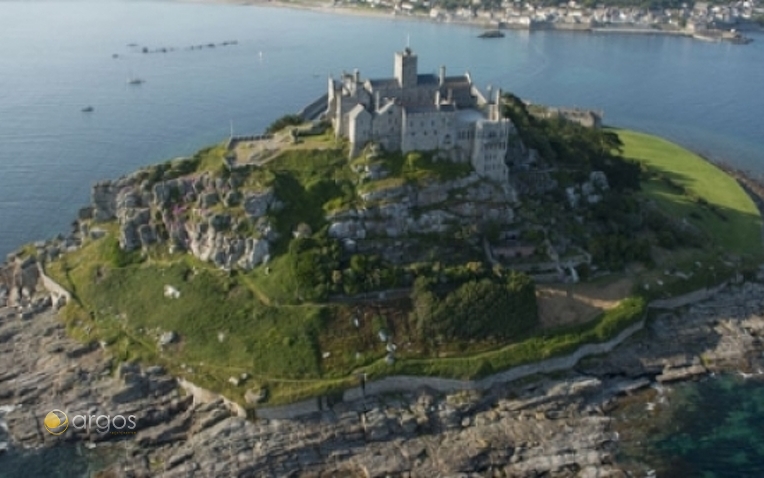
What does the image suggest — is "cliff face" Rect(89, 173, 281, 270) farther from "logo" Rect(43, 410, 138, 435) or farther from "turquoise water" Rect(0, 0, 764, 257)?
"turquoise water" Rect(0, 0, 764, 257)

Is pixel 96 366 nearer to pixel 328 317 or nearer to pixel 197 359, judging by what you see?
pixel 197 359

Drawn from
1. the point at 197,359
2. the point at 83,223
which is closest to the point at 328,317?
the point at 197,359

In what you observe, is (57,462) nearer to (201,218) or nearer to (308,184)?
(201,218)

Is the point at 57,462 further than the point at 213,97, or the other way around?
the point at 213,97

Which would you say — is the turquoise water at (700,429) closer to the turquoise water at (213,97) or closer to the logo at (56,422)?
the logo at (56,422)

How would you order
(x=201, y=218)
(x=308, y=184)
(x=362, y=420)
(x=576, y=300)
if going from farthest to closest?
(x=308, y=184) < (x=201, y=218) < (x=576, y=300) < (x=362, y=420)

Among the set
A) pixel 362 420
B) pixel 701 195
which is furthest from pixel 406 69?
pixel 701 195

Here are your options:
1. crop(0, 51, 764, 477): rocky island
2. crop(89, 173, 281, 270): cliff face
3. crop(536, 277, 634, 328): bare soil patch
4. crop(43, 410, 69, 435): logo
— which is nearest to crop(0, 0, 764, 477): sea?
crop(0, 51, 764, 477): rocky island
